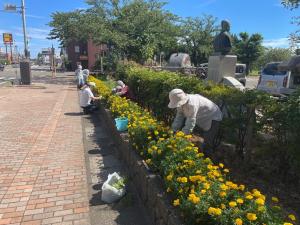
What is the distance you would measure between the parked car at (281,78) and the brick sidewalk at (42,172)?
703 centimetres

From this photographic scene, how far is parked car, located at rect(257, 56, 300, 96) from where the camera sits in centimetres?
986

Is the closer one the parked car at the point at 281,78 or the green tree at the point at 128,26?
the parked car at the point at 281,78

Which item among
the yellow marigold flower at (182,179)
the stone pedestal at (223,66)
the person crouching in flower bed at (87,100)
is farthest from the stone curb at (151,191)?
the person crouching in flower bed at (87,100)

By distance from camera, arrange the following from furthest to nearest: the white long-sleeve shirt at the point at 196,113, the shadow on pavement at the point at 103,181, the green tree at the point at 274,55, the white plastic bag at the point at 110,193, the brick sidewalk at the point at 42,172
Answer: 1. the green tree at the point at 274,55
2. the white long-sleeve shirt at the point at 196,113
3. the white plastic bag at the point at 110,193
4. the brick sidewalk at the point at 42,172
5. the shadow on pavement at the point at 103,181

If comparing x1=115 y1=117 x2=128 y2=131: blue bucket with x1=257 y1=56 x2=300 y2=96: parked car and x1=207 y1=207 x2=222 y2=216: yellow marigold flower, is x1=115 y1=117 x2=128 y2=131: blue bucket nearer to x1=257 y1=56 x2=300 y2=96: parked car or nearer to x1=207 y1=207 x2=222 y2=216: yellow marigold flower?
x1=207 y1=207 x2=222 y2=216: yellow marigold flower

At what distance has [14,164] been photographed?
5559 mm

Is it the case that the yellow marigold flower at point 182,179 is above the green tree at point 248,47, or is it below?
below

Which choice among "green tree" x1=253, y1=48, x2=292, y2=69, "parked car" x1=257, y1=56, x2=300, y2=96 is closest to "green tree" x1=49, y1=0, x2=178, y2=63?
"parked car" x1=257, y1=56, x2=300, y2=96

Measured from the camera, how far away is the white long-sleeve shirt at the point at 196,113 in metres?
4.46

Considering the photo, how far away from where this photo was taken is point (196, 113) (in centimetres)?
457

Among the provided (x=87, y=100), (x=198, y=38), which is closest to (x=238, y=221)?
(x=87, y=100)

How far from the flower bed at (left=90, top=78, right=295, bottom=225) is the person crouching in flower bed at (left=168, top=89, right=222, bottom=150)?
0.55 metres

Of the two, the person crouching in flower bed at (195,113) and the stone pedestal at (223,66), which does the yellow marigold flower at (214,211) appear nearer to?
the person crouching in flower bed at (195,113)

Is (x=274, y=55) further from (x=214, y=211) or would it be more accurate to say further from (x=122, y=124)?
(x=214, y=211)
